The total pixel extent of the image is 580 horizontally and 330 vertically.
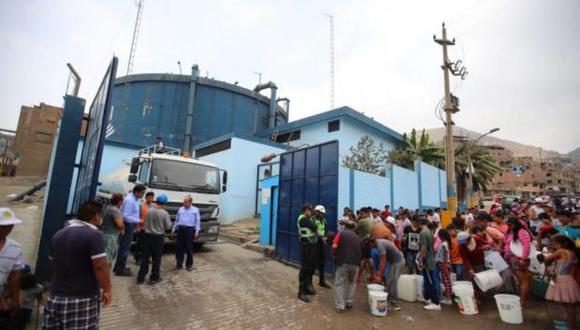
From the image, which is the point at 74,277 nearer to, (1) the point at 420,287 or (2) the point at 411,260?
(1) the point at 420,287

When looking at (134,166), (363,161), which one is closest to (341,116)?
(363,161)

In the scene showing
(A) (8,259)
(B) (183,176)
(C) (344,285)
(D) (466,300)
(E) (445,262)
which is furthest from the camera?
(B) (183,176)

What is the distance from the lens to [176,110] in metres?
25.8

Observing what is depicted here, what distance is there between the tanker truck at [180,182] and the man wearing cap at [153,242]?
194cm

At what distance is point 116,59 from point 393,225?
308 inches

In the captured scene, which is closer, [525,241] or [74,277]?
[74,277]

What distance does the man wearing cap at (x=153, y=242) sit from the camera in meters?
5.81

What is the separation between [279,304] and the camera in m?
5.16

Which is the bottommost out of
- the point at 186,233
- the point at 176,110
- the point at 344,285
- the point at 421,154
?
the point at 344,285

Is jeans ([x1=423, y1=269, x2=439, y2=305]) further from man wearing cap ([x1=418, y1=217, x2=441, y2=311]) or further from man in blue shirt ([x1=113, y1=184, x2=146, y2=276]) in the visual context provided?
man in blue shirt ([x1=113, y1=184, x2=146, y2=276])

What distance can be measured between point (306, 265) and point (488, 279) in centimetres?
342

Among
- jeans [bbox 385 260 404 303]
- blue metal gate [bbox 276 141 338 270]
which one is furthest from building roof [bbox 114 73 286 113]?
jeans [bbox 385 260 404 303]

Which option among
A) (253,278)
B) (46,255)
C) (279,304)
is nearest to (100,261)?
(279,304)

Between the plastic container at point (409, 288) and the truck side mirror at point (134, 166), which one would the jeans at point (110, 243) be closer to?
the truck side mirror at point (134, 166)
